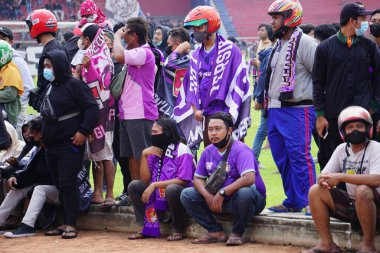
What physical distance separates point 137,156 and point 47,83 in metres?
1.29

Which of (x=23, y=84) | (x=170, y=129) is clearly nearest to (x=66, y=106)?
(x=170, y=129)

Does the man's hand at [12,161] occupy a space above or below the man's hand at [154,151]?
below

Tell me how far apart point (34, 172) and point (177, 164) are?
1907mm

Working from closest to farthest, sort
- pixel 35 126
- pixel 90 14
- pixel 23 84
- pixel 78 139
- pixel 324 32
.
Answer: pixel 78 139 < pixel 35 126 < pixel 90 14 < pixel 324 32 < pixel 23 84

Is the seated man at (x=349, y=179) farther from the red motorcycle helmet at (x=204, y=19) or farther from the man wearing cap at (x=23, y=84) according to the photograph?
the man wearing cap at (x=23, y=84)

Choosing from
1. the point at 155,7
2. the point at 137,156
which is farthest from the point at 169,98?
the point at 155,7

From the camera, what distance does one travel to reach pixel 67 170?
947 cm

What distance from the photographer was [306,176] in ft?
28.8

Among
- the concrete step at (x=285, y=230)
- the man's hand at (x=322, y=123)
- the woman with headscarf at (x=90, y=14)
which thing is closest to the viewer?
the concrete step at (x=285, y=230)

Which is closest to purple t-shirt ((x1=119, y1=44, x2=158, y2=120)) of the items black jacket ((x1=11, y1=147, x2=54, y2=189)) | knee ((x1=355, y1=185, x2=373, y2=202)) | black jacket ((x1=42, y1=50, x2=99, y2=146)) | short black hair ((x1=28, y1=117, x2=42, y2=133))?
black jacket ((x1=42, y1=50, x2=99, y2=146))

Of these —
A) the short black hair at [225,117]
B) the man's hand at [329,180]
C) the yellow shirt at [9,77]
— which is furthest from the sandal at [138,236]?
the yellow shirt at [9,77]

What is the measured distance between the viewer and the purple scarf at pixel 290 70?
8.81m

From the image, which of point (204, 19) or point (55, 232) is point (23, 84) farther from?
point (204, 19)

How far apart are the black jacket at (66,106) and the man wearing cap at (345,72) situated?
246 centimetres
